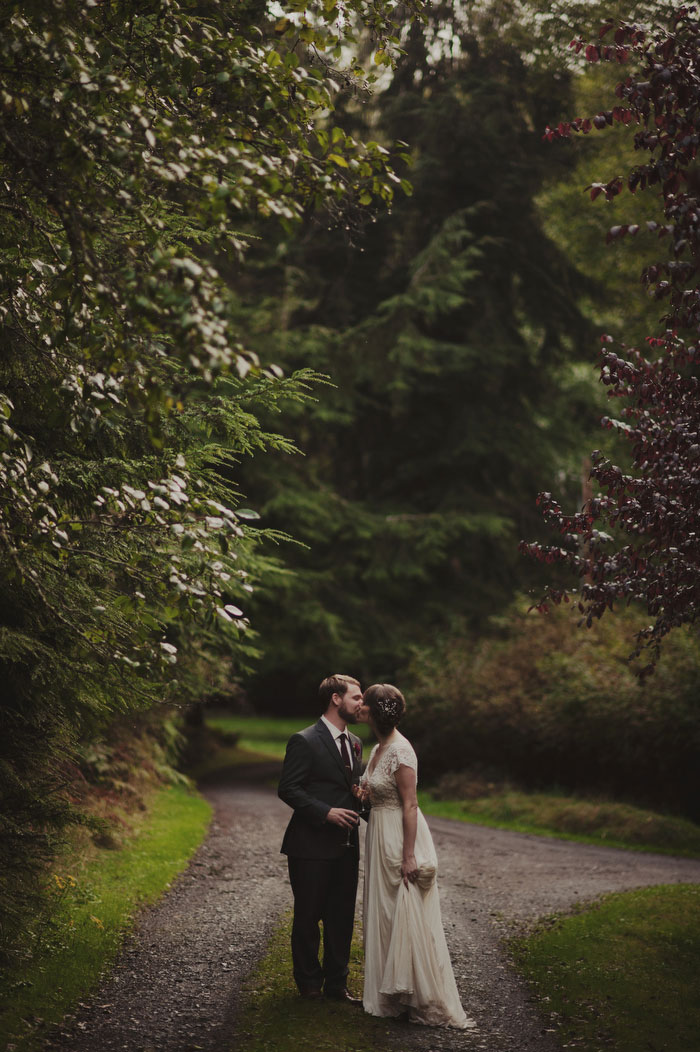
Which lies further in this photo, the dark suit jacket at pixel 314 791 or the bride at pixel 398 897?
the dark suit jacket at pixel 314 791

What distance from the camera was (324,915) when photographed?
6.42 meters

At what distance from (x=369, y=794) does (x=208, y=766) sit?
61.8ft

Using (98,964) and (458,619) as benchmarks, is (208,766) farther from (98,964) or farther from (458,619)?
(98,964)

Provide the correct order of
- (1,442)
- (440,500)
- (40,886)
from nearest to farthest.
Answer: (1,442), (40,886), (440,500)

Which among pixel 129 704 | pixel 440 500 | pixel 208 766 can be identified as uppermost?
A: pixel 440 500

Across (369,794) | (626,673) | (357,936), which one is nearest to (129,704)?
(369,794)

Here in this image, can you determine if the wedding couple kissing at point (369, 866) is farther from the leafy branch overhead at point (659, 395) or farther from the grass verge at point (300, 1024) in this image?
the leafy branch overhead at point (659, 395)

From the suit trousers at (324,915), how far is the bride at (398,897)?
206 millimetres

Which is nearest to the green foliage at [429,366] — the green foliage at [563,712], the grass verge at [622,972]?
the green foliage at [563,712]

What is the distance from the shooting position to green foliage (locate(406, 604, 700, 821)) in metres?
15.8

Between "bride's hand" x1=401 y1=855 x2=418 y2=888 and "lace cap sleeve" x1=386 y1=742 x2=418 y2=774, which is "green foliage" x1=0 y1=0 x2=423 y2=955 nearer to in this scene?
"lace cap sleeve" x1=386 y1=742 x2=418 y2=774

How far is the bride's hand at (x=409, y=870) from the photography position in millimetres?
6059

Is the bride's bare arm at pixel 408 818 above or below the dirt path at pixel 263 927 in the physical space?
above

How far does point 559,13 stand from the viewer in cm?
1989
